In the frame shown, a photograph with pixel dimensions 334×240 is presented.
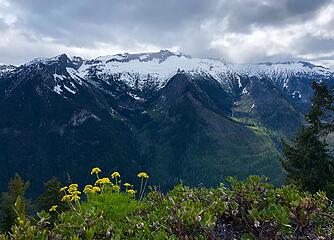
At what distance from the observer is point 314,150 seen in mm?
31703

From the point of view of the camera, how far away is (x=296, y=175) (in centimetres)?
3173

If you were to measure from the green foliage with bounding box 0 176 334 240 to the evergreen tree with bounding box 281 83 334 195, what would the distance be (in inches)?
1062

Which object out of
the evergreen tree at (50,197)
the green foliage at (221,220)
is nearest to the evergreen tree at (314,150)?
the evergreen tree at (50,197)

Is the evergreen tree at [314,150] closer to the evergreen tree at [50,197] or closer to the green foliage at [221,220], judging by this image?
the evergreen tree at [50,197]

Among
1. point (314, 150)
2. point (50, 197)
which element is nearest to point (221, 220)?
point (314, 150)

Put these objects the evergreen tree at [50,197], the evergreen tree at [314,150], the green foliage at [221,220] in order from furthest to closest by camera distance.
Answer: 1. the evergreen tree at [50,197]
2. the evergreen tree at [314,150]
3. the green foliage at [221,220]

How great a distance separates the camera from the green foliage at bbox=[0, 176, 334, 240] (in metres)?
3.49

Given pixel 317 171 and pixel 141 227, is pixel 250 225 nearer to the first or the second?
pixel 141 227

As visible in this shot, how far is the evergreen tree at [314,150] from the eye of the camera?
30.5 meters

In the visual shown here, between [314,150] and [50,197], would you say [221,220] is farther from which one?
[50,197]

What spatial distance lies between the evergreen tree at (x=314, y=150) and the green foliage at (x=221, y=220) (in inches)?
1062

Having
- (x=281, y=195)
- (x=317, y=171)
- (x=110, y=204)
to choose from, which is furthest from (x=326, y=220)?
(x=317, y=171)

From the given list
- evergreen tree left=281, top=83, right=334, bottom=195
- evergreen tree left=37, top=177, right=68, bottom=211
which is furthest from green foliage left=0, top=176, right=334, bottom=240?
evergreen tree left=37, top=177, right=68, bottom=211

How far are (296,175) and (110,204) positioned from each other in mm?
28220
